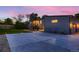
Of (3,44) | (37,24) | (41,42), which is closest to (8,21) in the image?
(3,44)

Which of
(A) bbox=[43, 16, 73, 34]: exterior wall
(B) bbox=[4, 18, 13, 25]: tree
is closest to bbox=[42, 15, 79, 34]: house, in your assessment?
(A) bbox=[43, 16, 73, 34]: exterior wall

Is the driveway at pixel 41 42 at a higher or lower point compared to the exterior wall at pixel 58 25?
lower

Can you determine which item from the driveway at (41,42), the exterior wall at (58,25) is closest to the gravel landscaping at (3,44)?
the driveway at (41,42)

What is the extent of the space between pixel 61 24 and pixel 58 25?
0.06 metres

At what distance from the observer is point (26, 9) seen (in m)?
2.88

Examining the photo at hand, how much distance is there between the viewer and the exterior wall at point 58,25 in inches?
112

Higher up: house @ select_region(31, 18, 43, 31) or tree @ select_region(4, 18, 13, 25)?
tree @ select_region(4, 18, 13, 25)

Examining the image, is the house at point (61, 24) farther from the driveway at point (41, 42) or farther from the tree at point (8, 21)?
the tree at point (8, 21)

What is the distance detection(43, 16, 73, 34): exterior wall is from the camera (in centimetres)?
285

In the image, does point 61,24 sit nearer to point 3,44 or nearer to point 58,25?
point 58,25

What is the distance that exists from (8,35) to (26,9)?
579 mm

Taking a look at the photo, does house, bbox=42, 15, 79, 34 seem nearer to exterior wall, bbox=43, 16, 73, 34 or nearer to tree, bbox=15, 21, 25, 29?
exterior wall, bbox=43, 16, 73, 34
